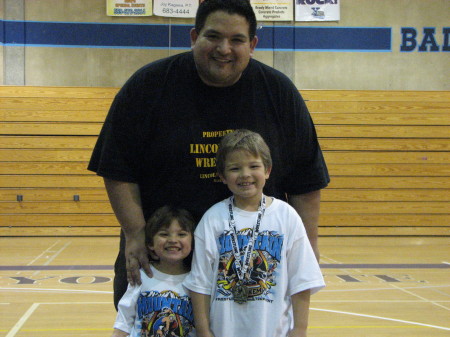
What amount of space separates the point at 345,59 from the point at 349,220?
3.02 metres

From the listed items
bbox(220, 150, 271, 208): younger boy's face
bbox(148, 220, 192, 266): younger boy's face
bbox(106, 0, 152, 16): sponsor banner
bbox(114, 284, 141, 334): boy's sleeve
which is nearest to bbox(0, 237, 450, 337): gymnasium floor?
bbox(114, 284, 141, 334): boy's sleeve

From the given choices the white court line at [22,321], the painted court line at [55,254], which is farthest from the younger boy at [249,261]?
the painted court line at [55,254]

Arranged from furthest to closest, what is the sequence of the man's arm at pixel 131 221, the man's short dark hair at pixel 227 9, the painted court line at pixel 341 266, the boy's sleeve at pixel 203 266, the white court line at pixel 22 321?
the painted court line at pixel 341 266
the white court line at pixel 22 321
the man's arm at pixel 131 221
the boy's sleeve at pixel 203 266
the man's short dark hair at pixel 227 9

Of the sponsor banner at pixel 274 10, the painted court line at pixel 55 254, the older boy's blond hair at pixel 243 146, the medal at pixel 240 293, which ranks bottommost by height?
the painted court line at pixel 55 254

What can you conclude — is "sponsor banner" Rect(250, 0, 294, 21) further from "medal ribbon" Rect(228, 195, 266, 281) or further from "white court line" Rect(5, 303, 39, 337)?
"medal ribbon" Rect(228, 195, 266, 281)

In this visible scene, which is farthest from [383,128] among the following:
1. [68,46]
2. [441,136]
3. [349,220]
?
[68,46]

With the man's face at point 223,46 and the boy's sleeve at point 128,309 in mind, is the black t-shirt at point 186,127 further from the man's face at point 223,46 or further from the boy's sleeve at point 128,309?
the boy's sleeve at point 128,309

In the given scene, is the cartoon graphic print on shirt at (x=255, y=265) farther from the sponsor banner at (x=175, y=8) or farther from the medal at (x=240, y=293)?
the sponsor banner at (x=175, y=8)

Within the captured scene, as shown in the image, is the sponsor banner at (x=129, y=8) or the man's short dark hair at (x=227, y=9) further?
the sponsor banner at (x=129, y=8)

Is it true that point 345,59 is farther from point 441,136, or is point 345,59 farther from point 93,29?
point 93,29

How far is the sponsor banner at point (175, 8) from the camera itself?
436 inches

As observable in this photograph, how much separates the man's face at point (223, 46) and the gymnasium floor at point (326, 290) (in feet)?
10.3

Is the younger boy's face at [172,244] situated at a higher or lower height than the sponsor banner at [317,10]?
lower

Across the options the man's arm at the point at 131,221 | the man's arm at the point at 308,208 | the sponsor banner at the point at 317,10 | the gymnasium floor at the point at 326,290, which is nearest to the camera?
the man's arm at the point at 131,221
